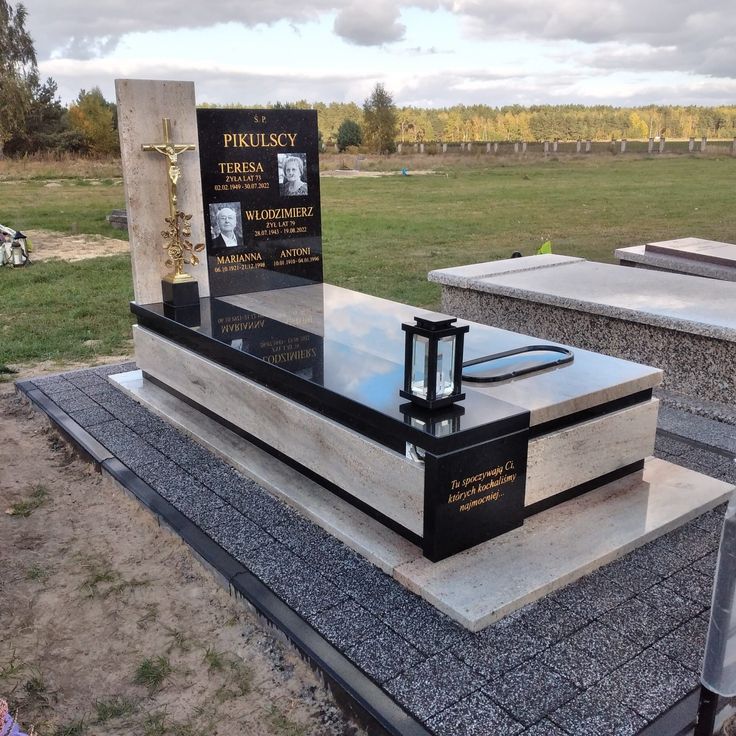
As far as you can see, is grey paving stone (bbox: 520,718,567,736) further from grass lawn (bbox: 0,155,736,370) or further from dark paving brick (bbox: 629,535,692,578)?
grass lawn (bbox: 0,155,736,370)

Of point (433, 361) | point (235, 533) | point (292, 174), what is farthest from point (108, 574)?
point (292, 174)

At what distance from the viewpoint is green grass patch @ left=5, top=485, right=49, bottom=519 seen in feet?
14.3

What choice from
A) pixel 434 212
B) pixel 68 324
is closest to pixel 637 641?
pixel 68 324

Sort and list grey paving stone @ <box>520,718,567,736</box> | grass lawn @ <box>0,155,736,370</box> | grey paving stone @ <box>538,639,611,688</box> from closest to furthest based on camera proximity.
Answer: grey paving stone @ <box>520,718,567,736</box>
grey paving stone @ <box>538,639,611,688</box>
grass lawn @ <box>0,155,736,370</box>

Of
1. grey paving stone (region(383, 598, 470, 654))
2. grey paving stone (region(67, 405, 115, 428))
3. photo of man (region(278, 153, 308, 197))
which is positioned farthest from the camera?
photo of man (region(278, 153, 308, 197))

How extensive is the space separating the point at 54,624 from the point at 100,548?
2.15 feet

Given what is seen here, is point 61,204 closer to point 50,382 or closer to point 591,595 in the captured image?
point 50,382

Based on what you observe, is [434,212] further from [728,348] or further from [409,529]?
[409,529]

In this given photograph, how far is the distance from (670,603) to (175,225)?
13.9 ft

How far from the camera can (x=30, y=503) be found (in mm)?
4480

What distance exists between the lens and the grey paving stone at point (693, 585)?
328 cm

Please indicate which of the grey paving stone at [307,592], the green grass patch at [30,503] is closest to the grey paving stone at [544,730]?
the grey paving stone at [307,592]

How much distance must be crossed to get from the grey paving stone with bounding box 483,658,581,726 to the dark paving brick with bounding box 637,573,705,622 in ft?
2.19

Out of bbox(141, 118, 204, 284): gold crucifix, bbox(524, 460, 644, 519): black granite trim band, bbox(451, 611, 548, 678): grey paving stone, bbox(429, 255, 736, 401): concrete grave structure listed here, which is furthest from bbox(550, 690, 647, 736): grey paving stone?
bbox(141, 118, 204, 284): gold crucifix
